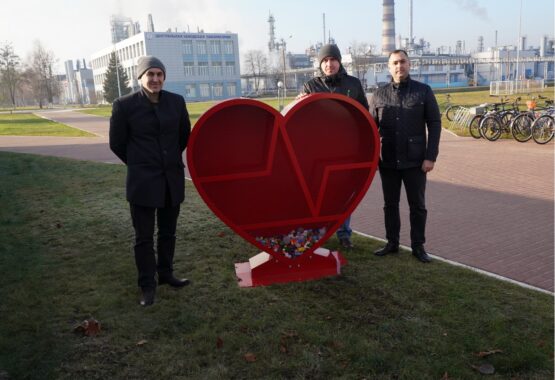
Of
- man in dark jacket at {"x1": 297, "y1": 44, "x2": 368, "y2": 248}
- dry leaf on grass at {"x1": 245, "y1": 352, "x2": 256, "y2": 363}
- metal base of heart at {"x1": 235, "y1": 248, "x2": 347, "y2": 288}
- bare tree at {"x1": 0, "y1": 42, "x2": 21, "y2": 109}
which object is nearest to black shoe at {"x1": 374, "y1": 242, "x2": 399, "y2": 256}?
metal base of heart at {"x1": 235, "y1": 248, "x2": 347, "y2": 288}

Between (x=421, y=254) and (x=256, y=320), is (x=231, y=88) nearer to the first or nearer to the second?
(x=421, y=254)

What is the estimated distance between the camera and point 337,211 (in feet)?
15.4

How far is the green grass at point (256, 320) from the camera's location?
10.2 feet

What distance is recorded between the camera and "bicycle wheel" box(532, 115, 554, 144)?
12.9m

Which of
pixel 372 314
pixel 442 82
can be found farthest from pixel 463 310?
pixel 442 82

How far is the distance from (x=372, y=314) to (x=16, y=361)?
2.49 meters

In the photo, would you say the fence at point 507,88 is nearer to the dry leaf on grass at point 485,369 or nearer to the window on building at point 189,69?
the dry leaf on grass at point 485,369

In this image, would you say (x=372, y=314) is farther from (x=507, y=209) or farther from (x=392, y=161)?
(x=507, y=209)

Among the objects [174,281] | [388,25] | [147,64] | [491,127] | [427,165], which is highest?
[388,25]

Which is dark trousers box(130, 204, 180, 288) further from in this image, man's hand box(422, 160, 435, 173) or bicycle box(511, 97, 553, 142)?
bicycle box(511, 97, 553, 142)

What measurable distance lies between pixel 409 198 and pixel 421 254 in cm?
58

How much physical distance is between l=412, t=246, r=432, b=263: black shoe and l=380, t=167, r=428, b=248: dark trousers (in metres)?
0.04

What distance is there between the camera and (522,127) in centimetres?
1373

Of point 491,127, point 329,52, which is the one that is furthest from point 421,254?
point 491,127
